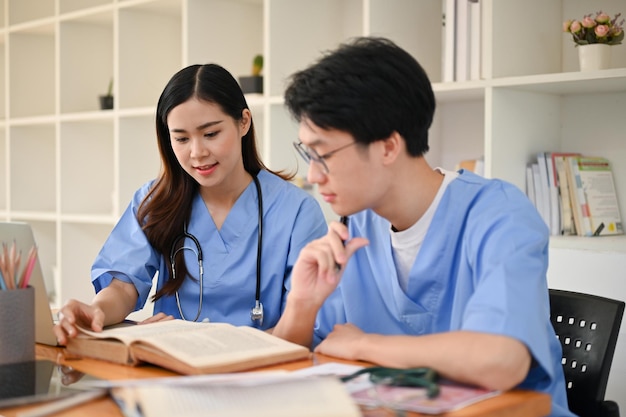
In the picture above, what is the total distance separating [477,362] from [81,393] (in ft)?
1.77

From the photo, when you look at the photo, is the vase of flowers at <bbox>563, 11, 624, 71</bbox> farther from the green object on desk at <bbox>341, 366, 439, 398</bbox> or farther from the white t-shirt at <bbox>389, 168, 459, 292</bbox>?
the green object on desk at <bbox>341, 366, 439, 398</bbox>

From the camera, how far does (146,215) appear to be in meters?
2.02

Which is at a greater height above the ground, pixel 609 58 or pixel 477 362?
pixel 609 58

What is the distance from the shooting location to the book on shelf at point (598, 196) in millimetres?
2395

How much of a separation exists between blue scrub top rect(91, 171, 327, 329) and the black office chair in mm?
622

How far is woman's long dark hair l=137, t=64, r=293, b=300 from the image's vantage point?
1965mm

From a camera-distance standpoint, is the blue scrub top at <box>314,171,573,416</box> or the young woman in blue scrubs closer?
the blue scrub top at <box>314,171,573,416</box>

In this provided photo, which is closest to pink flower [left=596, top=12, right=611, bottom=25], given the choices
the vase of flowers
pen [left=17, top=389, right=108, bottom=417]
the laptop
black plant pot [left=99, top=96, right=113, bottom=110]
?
the vase of flowers

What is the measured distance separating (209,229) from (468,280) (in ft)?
2.57

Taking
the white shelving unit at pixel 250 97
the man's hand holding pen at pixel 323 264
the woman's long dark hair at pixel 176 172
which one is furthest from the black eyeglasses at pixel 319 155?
the white shelving unit at pixel 250 97

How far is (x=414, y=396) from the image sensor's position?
107 centimetres

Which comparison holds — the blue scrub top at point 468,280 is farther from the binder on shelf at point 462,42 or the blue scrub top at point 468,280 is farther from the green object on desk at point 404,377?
the binder on shelf at point 462,42

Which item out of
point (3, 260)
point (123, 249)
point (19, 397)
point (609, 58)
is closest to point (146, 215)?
point (123, 249)

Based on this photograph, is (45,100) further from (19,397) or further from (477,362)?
(477,362)
